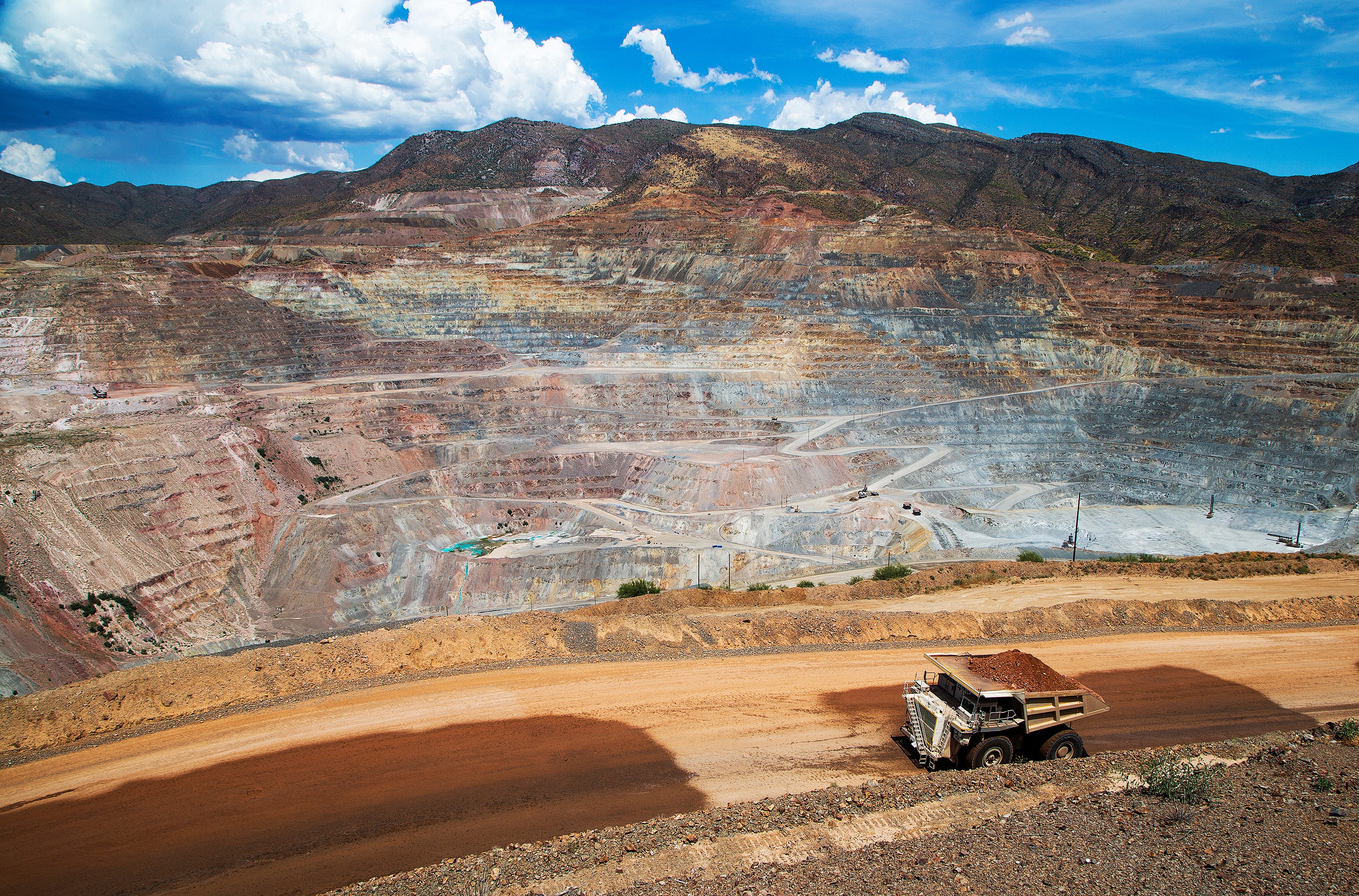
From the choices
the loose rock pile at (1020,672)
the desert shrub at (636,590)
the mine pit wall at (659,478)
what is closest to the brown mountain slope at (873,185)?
the mine pit wall at (659,478)

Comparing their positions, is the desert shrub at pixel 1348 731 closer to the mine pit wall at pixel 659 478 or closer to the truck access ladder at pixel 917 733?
the truck access ladder at pixel 917 733

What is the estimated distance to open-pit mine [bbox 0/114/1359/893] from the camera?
1385cm

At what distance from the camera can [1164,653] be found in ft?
59.5

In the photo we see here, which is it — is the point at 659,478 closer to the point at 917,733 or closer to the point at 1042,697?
the point at 917,733

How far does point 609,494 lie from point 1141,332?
52.3m

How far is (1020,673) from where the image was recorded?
537 inches

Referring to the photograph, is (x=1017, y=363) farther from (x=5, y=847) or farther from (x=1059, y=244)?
(x=5, y=847)

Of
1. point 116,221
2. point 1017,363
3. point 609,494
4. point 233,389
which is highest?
point 116,221

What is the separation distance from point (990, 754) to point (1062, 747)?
1.55 m

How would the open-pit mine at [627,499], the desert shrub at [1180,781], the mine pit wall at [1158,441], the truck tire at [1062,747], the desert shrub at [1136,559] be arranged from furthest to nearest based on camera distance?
1. the mine pit wall at [1158,441]
2. the desert shrub at [1136,559]
3. the open-pit mine at [627,499]
4. the truck tire at [1062,747]
5. the desert shrub at [1180,781]

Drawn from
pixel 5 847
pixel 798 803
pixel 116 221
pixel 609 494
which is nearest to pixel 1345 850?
pixel 798 803

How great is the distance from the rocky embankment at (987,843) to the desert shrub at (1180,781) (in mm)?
73

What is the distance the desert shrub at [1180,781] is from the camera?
35.8 feet

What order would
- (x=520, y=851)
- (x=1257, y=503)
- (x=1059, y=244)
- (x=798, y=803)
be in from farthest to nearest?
(x=1059, y=244) → (x=1257, y=503) → (x=798, y=803) → (x=520, y=851)
